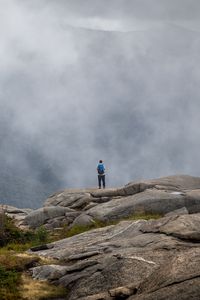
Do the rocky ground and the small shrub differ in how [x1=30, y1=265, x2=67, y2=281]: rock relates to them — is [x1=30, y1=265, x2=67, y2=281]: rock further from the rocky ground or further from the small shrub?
the small shrub

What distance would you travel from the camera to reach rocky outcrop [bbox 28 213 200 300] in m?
21.4

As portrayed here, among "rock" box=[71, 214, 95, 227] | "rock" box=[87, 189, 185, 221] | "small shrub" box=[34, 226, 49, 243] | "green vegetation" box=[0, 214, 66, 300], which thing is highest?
"rock" box=[87, 189, 185, 221]

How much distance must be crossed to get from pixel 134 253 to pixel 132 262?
5.90ft

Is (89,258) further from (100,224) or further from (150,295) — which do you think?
(100,224)

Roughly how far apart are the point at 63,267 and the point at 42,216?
1070 inches

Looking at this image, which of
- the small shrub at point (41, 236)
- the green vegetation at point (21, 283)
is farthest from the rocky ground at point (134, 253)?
the small shrub at point (41, 236)

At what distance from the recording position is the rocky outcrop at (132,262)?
21.4 meters

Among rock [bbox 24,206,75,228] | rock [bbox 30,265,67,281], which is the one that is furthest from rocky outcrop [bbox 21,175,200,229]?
rock [bbox 30,265,67,281]

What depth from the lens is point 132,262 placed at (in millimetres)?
26688

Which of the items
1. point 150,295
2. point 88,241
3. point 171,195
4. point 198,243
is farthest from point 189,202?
point 150,295

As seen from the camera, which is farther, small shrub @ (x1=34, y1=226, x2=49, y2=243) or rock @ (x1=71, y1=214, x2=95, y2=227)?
rock @ (x1=71, y1=214, x2=95, y2=227)

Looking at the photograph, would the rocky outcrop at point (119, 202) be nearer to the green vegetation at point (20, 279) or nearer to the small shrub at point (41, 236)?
the green vegetation at point (20, 279)

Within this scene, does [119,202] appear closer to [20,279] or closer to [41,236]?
[41,236]

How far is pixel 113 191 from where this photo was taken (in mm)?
59156
